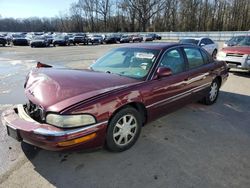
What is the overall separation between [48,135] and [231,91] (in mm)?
5761

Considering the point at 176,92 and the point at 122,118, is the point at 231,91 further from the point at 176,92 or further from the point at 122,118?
the point at 122,118

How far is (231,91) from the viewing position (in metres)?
6.68

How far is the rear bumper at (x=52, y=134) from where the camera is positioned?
2584 millimetres

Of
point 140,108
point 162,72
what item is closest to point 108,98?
point 140,108

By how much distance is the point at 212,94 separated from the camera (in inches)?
212

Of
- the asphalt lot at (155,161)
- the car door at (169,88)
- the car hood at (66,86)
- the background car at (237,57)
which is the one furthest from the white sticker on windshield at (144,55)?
the background car at (237,57)

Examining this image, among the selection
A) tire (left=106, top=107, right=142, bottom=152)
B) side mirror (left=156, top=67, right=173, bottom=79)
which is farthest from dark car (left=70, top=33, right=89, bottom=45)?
tire (left=106, top=107, right=142, bottom=152)

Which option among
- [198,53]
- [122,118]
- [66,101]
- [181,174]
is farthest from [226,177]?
[198,53]

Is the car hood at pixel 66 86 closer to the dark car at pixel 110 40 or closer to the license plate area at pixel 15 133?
the license plate area at pixel 15 133

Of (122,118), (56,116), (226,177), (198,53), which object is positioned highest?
(198,53)

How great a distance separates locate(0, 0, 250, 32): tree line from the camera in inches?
2362

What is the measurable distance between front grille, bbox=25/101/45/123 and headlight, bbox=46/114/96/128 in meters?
0.16

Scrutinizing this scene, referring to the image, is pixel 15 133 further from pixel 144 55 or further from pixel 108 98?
pixel 144 55

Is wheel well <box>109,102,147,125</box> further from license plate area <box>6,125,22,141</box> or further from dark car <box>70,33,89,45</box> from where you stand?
dark car <box>70,33,89,45</box>
